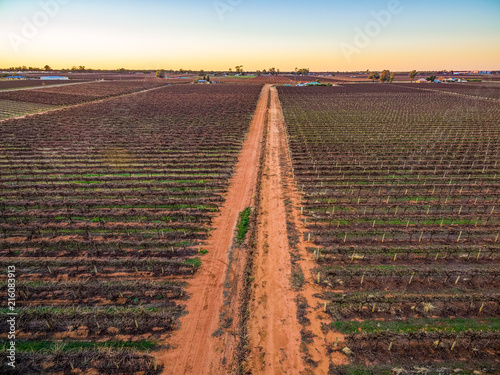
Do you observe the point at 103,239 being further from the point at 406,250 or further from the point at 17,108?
the point at 17,108

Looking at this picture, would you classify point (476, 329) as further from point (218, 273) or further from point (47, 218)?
point (47, 218)

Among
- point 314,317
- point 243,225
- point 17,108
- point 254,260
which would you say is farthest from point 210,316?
point 17,108

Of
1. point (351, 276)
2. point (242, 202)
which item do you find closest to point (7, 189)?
point (242, 202)

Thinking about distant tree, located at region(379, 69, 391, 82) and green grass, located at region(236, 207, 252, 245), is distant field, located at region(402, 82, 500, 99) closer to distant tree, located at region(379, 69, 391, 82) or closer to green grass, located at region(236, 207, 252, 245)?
distant tree, located at region(379, 69, 391, 82)

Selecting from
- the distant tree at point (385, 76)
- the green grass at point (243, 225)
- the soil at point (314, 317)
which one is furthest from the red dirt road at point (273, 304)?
the distant tree at point (385, 76)

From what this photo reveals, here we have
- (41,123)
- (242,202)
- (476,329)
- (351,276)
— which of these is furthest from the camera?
(41,123)

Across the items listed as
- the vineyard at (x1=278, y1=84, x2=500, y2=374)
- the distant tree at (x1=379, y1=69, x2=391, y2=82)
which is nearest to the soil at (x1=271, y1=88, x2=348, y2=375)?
the vineyard at (x1=278, y1=84, x2=500, y2=374)
